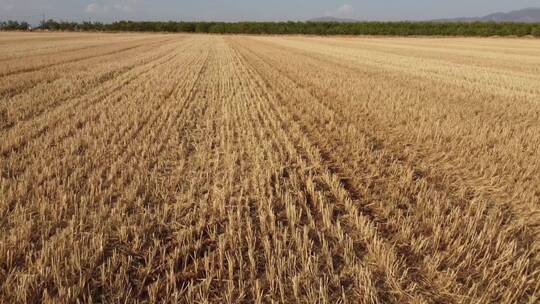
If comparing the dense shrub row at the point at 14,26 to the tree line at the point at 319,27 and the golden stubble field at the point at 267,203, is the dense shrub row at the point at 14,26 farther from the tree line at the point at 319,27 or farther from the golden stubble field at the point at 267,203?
the golden stubble field at the point at 267,203

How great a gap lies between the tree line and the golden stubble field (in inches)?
2509

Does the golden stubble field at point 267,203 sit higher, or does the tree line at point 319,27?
the tree line at point 319,27

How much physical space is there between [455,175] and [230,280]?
3.37 meters

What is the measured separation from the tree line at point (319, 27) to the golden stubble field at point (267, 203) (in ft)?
209

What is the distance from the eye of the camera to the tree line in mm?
60906

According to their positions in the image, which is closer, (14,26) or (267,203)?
(267,203)

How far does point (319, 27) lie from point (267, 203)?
76.8m

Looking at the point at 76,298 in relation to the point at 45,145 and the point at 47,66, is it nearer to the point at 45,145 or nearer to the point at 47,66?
the point at 45,145

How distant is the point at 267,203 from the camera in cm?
366

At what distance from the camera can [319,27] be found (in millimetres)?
75375

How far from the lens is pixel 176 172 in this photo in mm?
4539

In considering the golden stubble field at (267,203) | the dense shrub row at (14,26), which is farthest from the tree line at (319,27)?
the golden stubble field at (267,203)

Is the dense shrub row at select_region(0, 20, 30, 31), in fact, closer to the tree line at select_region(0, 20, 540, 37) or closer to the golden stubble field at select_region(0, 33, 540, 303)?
the tree line at select_region(0, 20, 540, 37)

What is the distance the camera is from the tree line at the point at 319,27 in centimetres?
6091
